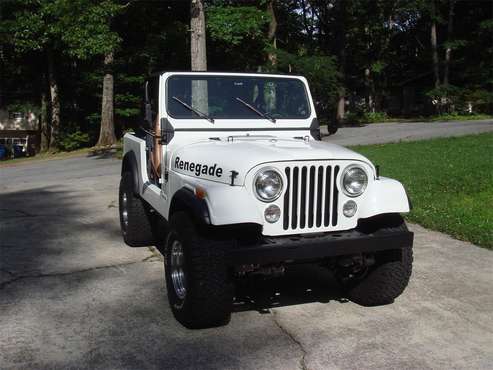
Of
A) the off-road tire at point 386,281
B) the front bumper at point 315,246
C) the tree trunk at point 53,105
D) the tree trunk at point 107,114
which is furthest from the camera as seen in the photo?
the tree trunk at point 53,105

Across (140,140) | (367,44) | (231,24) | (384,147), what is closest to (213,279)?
(140,140)

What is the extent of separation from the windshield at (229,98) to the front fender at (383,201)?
1551mm

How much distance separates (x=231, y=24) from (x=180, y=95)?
1703cm

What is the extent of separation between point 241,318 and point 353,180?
1.40 meters

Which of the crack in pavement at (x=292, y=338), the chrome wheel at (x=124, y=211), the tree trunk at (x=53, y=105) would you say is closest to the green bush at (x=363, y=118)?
the tree trunk at (x=53, y=105)

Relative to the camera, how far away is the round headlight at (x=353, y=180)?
407 centimetres

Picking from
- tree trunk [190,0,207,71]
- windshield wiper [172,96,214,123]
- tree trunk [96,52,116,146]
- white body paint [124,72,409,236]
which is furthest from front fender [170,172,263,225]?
tree trunk [96,52,116,146]

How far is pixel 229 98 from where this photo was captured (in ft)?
17.5

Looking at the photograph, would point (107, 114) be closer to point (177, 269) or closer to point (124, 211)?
point (124, 211)

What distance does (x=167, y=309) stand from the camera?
4.52m

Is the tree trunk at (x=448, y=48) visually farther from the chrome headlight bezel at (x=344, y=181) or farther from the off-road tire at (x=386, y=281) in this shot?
the chrome headlight bezel at (x=344, y=181)

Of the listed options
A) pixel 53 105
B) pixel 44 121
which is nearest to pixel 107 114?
pixel 53 105

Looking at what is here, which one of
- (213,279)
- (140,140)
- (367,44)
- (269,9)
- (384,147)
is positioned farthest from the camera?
(367,44)

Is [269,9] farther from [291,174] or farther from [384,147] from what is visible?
[291,174]
